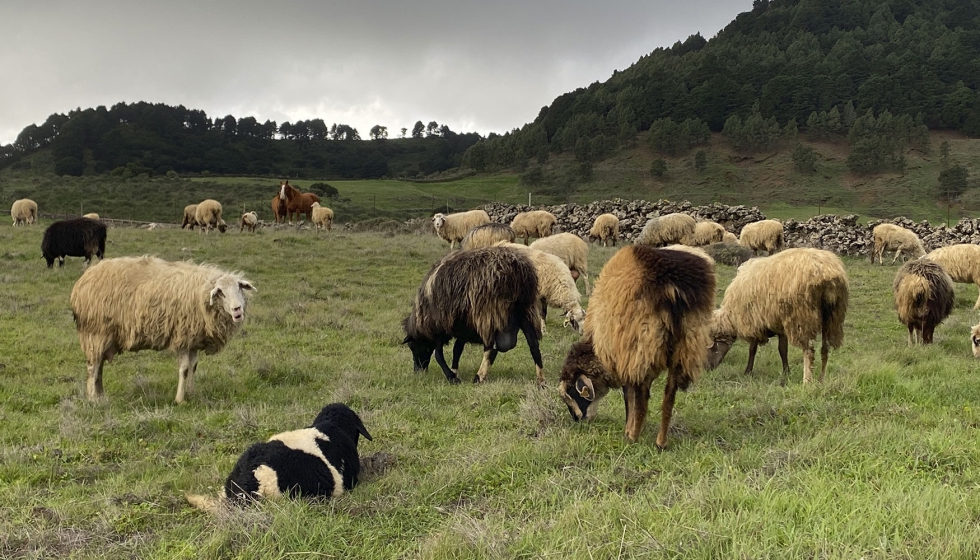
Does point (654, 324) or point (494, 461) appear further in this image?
point (654, 324)

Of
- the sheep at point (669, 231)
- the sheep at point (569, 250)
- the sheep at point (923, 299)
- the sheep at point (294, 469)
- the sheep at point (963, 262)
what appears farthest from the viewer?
the sheep at point (669, 231)

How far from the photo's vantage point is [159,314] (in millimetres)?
7371

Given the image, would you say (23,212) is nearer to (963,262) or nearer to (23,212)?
(23,212)

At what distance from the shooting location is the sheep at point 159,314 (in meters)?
7.33

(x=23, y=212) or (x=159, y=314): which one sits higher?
(x=23, y=212)

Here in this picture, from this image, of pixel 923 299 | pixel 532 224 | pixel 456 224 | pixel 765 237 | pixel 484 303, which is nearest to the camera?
pixel 484 303

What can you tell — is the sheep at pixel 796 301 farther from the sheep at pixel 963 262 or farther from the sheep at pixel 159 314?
the sheep at pixel 963 262

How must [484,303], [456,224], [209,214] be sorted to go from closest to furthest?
1. [484,303]
2. [456,224]
3. [209,214]

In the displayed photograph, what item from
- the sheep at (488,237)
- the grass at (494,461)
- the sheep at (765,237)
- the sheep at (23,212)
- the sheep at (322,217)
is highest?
the sheep at (23,212)

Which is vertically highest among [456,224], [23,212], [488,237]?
[23,212]

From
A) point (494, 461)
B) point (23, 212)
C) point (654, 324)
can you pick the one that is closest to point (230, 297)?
point (494, 461)

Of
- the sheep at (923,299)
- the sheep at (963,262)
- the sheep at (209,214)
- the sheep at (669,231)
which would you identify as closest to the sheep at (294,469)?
the sheep at (923,299)

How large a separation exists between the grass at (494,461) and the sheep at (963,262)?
6.63 m

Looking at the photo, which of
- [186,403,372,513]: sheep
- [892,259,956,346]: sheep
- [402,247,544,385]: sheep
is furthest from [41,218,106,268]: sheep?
[892,259,956,346]: sheep
